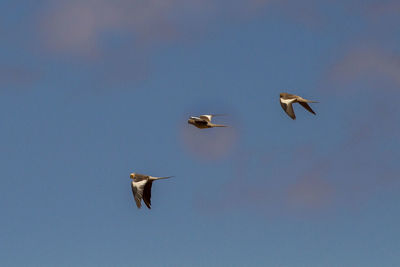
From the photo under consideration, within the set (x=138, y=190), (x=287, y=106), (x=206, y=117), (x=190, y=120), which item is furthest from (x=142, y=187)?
(x=287, y=106)

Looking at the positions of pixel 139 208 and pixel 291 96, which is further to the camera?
pixel 291 96

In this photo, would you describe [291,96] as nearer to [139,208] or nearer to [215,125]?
[215,125]

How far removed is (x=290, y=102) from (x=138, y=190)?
71.1 feet

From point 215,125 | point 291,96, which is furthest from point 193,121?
point 291,96

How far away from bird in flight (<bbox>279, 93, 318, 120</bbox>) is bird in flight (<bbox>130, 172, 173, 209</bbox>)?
1785 centimetres

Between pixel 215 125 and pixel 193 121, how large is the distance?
3677mm

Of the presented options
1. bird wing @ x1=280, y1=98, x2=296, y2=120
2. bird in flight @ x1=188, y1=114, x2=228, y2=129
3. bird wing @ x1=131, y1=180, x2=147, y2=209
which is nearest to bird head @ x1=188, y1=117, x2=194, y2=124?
bird in flight @ x1=188, y1=114, x2=228, y2=129

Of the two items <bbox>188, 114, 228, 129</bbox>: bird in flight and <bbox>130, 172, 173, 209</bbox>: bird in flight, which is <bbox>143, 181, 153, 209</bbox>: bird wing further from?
<bbox>188, 114, 228, 129</bbox>: bird in flight

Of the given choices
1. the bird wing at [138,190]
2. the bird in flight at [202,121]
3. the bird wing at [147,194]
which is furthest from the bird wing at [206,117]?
the bird wing at [138,190]

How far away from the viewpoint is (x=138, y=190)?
144000 mm

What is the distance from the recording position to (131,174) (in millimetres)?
147500

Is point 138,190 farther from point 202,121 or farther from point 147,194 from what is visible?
point 202,121

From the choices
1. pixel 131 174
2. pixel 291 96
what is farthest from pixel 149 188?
pixel 291 96

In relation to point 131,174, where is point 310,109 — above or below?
above
